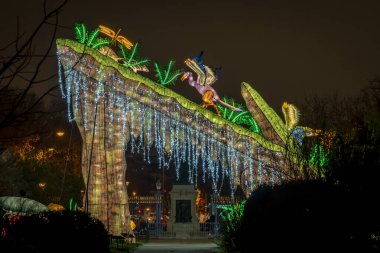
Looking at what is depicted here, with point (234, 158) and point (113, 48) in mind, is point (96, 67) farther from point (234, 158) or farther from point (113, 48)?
point (234, 158)

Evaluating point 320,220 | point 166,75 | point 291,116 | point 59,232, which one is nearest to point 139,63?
point 166,75

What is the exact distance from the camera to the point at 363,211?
11.0m

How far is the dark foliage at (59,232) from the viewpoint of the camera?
34.3 feet

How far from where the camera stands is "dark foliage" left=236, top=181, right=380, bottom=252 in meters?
10.6

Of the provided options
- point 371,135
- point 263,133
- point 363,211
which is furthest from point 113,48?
point 363,211

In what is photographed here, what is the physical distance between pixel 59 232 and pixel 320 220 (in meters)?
5.33

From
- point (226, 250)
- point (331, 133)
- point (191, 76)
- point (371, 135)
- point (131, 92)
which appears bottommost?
point (226, 250)

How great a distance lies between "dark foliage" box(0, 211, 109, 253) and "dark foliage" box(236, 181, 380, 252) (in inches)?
166

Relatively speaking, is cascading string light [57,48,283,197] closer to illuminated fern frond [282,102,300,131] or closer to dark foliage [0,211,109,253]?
illuminated fern frond [282,102,300,131]

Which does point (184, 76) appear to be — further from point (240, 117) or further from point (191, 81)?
point (240, 117)

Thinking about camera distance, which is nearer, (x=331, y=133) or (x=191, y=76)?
(x=331, y=133)

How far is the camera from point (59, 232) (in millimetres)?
11945

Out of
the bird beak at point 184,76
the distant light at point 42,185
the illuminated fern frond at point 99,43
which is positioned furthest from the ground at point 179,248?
the distant light at point 42,185

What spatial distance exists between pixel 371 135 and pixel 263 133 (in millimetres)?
13763
